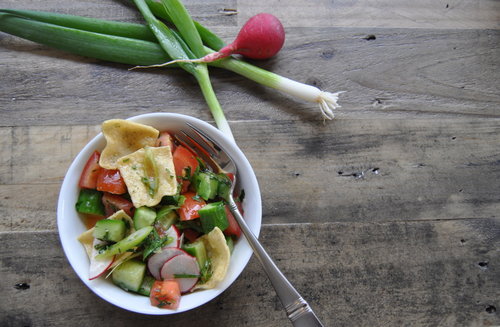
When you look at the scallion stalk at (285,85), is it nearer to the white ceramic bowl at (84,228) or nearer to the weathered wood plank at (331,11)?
the weathered wood plank at (331,11)

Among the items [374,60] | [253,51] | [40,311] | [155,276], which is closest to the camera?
[155,276]

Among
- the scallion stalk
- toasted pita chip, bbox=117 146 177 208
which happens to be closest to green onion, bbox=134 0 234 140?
the scallion stalk

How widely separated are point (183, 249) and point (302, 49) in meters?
1.02

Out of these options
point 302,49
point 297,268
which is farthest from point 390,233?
point 302,49

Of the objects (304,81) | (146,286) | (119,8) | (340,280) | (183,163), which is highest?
(119,8)

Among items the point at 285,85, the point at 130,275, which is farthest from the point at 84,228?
the point at 285,85

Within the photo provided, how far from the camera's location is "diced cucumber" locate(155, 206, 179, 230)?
56.3 inches

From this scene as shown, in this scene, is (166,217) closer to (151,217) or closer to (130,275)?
(151,217)

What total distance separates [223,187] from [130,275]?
43cm

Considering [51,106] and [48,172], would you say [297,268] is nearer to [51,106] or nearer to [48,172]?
[48,172]

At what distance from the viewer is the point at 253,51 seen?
1.78 meters

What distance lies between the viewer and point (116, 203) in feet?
4.80

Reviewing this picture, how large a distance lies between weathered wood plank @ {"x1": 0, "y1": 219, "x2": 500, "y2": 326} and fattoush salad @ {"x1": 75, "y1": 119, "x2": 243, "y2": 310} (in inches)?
12.3

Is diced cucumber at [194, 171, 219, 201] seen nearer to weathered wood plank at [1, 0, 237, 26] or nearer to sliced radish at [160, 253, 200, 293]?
sliced radish at [160, 253, 200, 293]
